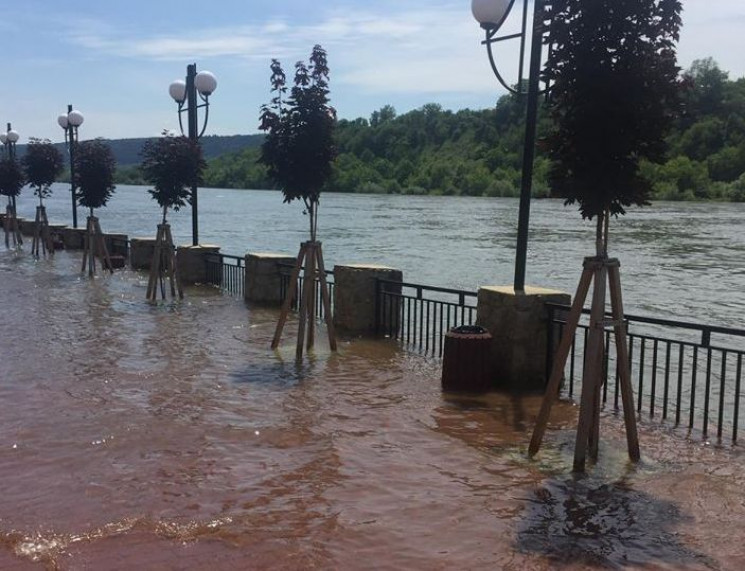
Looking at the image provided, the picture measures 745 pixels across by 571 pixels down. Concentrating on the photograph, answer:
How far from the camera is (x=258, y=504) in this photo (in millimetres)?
4887

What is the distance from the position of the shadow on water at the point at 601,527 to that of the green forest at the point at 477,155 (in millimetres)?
57257

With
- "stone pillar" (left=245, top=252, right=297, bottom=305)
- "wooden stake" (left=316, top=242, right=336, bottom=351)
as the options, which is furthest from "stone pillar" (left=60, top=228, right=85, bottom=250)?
"wooden stake" (left=316, top=242, right=336, bottom=351)

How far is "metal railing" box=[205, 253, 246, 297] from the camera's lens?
15.5m

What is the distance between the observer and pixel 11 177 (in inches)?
1083

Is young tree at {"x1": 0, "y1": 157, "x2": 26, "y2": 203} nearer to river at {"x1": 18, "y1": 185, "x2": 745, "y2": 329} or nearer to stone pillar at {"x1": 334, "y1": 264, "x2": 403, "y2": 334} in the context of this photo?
river at {"x1": 18, "y1": 185, "x2": 745, "y2": 329}

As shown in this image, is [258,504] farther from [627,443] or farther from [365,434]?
[627,443]

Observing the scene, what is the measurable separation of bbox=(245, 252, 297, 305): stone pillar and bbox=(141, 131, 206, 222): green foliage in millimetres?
1852

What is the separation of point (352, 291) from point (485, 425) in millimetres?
4600

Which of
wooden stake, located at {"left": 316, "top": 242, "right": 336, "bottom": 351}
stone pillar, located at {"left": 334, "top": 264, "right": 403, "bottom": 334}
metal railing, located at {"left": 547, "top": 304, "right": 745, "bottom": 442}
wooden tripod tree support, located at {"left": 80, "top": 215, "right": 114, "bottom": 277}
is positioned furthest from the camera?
wooden tripod tree support, located at {"left": 80, "top": 215, "right": 114, "bottom": 277}

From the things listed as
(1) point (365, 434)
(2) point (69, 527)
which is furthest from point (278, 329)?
(2) point (69, 527)

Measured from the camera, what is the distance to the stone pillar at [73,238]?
2459 cm

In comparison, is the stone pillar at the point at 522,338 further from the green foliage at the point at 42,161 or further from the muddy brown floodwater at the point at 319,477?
the green foliage at the point at 42,161

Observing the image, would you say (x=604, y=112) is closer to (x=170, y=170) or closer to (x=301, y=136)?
A: (x=301, y=136)

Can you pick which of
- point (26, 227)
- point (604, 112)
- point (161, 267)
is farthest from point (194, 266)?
point (26, 227)
